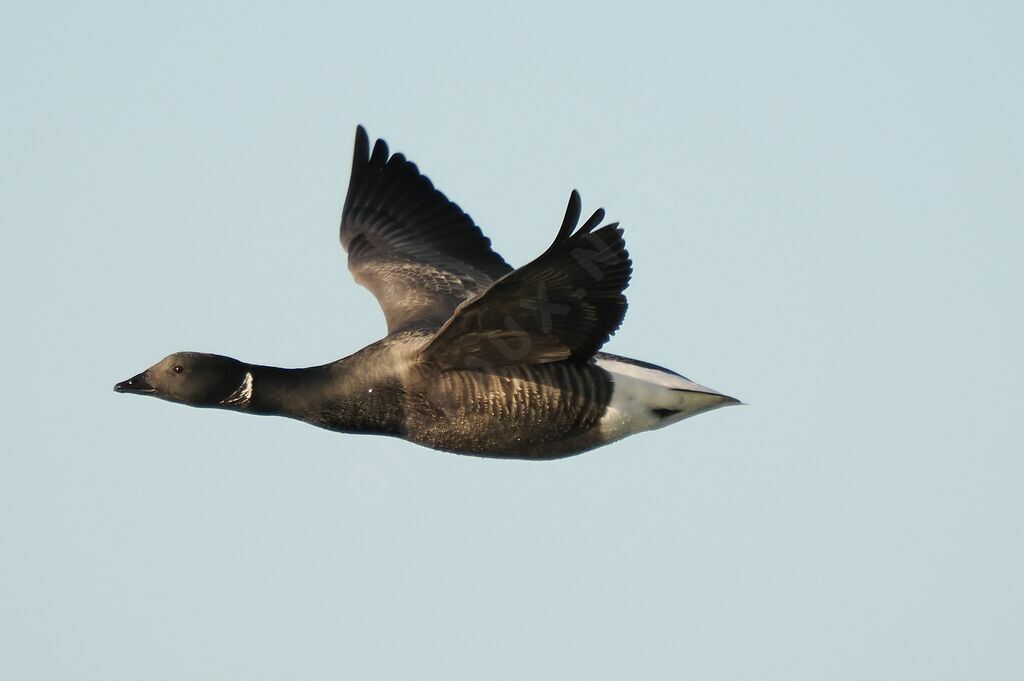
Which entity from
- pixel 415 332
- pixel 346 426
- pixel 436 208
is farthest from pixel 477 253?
pixel 346 426

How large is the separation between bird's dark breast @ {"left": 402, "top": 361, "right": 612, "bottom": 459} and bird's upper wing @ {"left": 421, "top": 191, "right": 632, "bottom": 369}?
14cm

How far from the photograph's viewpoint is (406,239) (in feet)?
53.1

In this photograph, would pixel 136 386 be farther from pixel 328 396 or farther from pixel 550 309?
pixel 550 309

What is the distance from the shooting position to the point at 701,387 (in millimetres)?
13445

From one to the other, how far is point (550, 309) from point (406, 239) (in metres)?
4.48

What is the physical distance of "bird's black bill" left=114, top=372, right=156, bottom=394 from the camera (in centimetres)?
1291

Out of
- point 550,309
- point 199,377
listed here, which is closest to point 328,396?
point 199,377

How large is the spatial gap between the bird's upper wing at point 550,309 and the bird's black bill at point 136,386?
2432 mm

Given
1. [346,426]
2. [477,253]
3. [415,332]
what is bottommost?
[346,426]

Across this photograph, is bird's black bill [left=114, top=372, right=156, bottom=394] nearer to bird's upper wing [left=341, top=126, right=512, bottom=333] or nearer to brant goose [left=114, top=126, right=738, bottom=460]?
Result: brant goose [left=114, top=126, right=738, bottom=460]

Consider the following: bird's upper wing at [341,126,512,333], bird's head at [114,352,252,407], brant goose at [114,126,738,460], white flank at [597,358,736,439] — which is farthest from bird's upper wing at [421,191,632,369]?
bird's upper wing at [341,126,512,333]

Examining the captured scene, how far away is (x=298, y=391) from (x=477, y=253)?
3.81 m

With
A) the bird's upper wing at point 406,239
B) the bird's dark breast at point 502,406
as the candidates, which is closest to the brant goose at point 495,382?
the bird's dark breast at point 502,406

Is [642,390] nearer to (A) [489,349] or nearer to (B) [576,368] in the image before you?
(B) [576,368]
